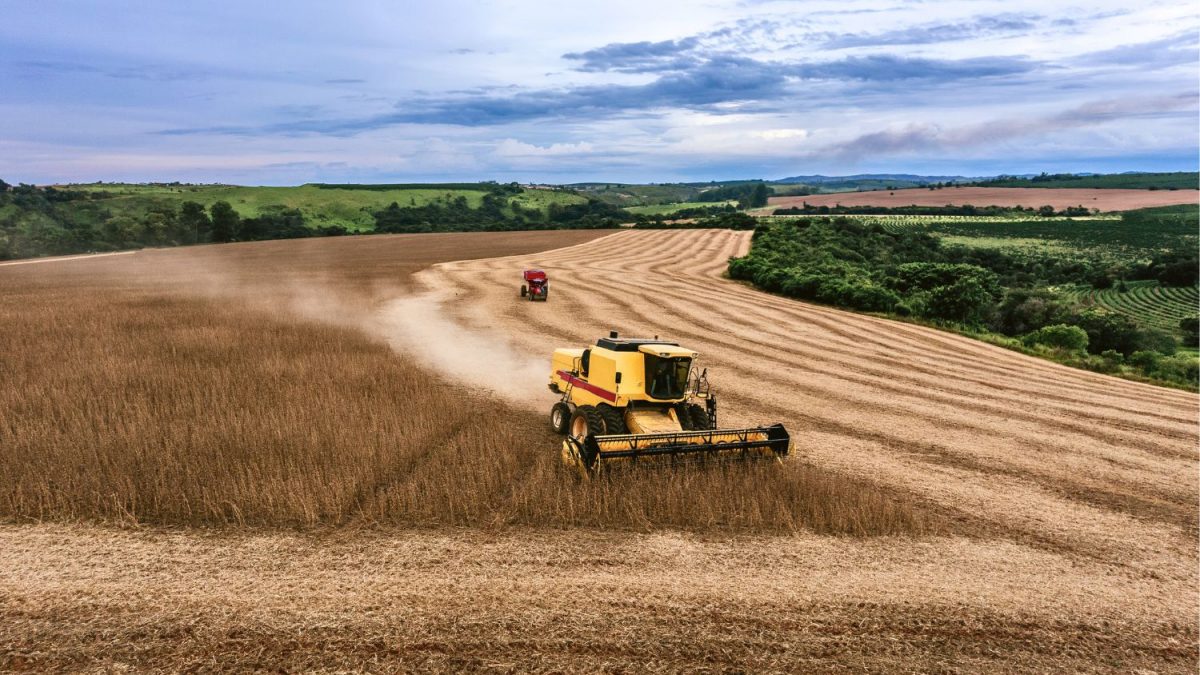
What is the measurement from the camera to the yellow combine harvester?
1043cm

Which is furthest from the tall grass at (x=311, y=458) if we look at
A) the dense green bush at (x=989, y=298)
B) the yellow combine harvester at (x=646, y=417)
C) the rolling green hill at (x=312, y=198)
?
the rolling green hill at (x=312, y=198)

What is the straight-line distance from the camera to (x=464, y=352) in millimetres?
21516

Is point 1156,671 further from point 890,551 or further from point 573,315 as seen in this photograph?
point 573,315

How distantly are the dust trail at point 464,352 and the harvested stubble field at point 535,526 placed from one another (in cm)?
27

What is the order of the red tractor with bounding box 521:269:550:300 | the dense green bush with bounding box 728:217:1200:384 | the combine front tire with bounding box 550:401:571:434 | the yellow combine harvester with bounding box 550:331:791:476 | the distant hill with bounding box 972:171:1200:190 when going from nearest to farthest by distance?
1. the yellow combine harvester with bounding box 550:331:791:476
2. the combine front tire with bounding box 550:401:571:434
3. the dense green bush with bounding box 728:217:1200:384
4. the red tractor with bounding box 521:269:550:300
5. the distant hill with bounding box 972:171:1200:190

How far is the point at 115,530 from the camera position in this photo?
29.1 feet

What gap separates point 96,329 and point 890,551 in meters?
24.5

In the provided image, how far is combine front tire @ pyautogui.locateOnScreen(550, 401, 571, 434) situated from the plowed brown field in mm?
113030

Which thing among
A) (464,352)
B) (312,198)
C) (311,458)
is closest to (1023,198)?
(312,198)

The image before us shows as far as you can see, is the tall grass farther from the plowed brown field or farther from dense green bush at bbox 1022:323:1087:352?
the plowed brown field

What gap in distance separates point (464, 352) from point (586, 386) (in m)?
9.87

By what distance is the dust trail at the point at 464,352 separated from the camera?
17469 millimetres

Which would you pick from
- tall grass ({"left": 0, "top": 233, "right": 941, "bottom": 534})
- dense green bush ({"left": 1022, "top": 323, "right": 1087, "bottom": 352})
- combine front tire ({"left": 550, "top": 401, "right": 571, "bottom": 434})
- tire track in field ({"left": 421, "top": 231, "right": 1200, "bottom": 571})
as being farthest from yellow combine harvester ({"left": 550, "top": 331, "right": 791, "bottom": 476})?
dense green bush ({"left": 1022, "top": 323, "right": 1087, "bottom": 352})

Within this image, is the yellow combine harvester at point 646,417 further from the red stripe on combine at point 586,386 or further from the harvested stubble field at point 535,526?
the harvested stubble field at point 535,526
